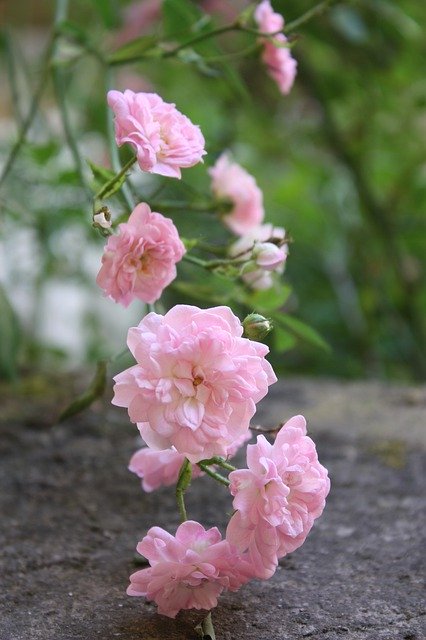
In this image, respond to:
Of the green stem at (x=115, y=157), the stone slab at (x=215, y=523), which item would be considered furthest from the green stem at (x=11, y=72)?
the stone slab at (x=215, y=523)

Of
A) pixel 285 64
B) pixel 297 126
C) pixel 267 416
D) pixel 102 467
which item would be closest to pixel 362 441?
pixel 267 416

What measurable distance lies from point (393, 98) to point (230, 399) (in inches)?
42.2

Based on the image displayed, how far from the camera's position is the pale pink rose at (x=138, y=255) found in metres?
0.44

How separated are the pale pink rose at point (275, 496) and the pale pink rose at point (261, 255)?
123mm

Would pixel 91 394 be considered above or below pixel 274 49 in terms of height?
below

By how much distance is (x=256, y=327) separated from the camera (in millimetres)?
418

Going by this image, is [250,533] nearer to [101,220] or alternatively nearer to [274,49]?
[101,220]

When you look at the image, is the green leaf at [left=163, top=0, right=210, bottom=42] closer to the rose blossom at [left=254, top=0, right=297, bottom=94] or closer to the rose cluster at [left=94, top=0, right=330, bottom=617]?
the rose blossom at [left=254, top=0, right=297, bottom=94]

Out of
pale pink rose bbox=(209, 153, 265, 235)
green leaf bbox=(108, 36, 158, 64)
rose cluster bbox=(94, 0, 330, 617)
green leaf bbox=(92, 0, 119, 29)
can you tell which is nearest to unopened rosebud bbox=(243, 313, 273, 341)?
rose cluster bbox=(94, 0, 330, 617)

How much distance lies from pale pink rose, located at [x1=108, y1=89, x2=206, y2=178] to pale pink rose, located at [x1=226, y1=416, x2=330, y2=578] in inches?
5.8

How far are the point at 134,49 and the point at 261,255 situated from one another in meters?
0.28

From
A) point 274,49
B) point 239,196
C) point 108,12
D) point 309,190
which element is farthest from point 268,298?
point 309,190

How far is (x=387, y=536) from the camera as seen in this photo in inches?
22.3

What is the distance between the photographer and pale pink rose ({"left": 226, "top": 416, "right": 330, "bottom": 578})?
0.39m
